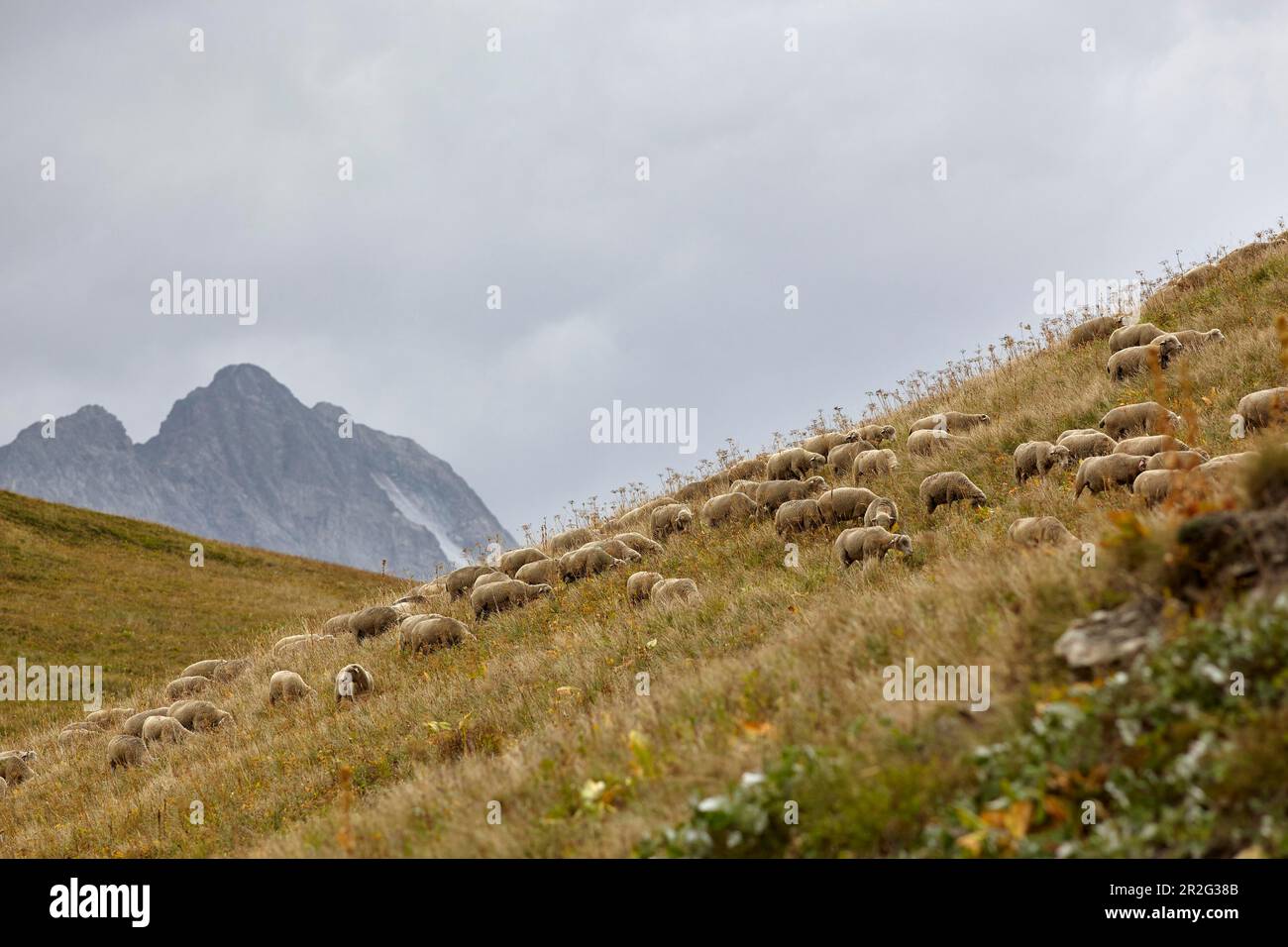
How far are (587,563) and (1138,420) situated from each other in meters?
9.05

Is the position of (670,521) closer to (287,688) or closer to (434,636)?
(434,636)

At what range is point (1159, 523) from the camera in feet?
19.9

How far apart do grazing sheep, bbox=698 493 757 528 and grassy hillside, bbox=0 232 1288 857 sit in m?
0.75

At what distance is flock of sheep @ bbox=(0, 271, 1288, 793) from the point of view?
1115 cm

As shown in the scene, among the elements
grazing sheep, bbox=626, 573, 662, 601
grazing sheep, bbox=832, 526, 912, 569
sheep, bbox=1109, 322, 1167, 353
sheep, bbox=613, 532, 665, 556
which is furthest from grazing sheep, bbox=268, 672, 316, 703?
sheep, bbox=1109, 322, 1167, 353

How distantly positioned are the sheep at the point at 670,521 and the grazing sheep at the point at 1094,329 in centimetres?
940

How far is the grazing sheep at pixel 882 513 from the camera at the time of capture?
12.6 meters

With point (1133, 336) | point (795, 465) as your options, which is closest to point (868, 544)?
point (795, 465)

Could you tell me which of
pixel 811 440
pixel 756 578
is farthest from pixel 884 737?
pixel 811 440

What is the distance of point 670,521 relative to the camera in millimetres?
17531
